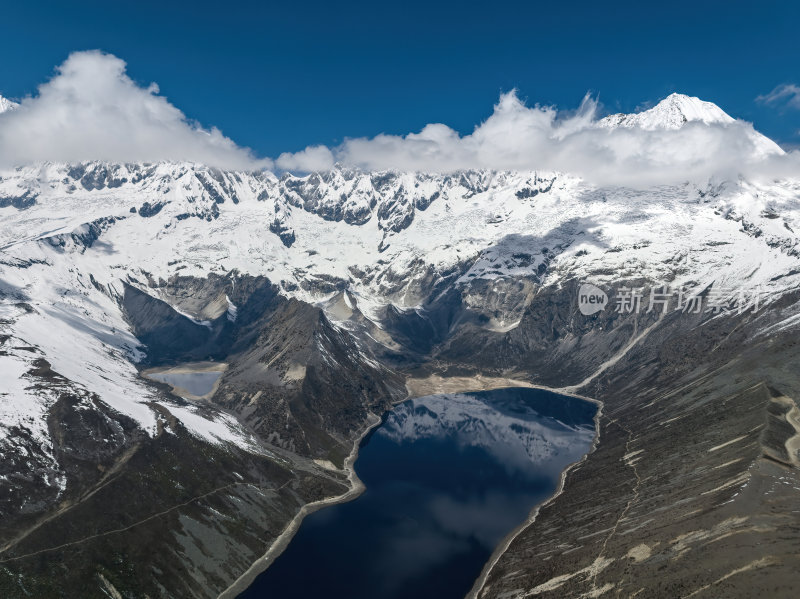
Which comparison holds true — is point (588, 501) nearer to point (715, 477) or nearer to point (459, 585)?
point (715, 477)

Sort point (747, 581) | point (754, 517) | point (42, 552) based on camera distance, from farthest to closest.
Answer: point (42, 552), point (754, 517), point (747, 581)

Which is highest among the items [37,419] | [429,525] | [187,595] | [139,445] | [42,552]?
[37,419]

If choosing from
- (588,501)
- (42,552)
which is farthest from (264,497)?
(588,501)

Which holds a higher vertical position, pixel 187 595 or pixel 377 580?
pixel 187 595

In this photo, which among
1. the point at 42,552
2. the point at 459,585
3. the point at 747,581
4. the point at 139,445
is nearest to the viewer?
the point at 747,581

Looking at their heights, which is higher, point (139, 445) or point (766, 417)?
point (139, 445)

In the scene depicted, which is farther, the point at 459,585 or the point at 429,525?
the point at 429,525

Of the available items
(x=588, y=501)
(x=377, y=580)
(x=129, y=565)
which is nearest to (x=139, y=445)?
(x=129, y=565)

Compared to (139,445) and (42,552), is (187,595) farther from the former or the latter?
(139,445)

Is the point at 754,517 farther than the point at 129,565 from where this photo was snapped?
No
